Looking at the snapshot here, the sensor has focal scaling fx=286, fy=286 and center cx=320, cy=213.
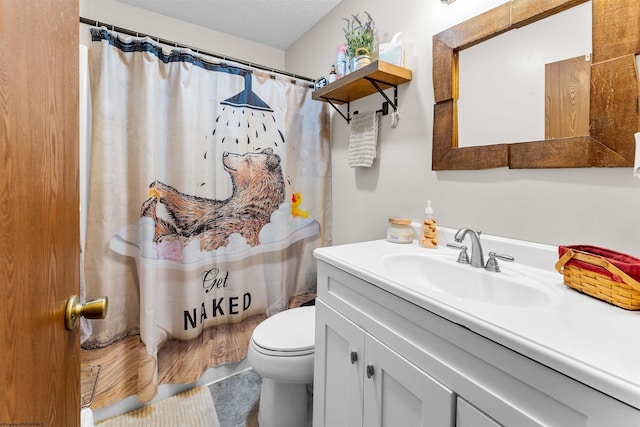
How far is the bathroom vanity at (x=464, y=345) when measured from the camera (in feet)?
1.61

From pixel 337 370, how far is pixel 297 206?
44.1 inches

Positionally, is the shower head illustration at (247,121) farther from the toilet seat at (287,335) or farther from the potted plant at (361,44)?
the toilet seat at (287,335)

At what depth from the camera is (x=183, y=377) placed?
64.4 inches

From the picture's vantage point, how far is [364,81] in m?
1.46

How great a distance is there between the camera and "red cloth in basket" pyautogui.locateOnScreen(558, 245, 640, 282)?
2.24 feet

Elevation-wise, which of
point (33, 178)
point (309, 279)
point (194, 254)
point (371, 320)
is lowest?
point (309, 279)

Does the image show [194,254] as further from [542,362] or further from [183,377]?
[542,362]

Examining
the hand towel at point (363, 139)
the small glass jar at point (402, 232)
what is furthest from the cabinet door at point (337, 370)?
the hand towel at point (363, 139)

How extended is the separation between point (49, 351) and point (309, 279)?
1649mm

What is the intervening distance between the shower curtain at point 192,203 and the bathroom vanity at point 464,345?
0.80 meters

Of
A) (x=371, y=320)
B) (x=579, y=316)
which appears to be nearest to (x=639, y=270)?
(x=579, y=316)

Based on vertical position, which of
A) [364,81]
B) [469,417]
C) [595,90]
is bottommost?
[469,417]

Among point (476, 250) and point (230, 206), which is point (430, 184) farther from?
point (230, 206)

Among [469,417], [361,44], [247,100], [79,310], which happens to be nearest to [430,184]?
[361,44]
